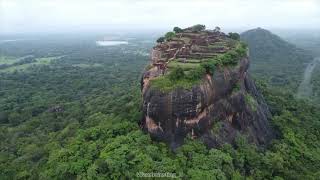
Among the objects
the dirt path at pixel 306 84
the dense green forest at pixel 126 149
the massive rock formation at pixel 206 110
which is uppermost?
the massive rock formation at pixel 206 110

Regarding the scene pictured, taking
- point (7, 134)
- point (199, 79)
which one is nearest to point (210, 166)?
point (199, 79)

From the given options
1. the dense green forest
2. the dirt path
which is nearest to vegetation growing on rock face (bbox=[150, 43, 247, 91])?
the dense green forest

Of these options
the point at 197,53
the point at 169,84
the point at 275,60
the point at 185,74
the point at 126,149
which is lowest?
the point at 275,60

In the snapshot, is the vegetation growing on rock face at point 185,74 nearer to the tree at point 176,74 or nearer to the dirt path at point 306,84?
the tree at point 176,74

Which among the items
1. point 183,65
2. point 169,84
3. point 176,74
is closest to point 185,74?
point 176,74

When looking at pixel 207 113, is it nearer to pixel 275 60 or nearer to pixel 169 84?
pixel 169 84

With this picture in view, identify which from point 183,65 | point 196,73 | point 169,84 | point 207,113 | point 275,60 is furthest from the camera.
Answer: point 275,60

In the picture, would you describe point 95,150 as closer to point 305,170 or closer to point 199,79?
point 199,79

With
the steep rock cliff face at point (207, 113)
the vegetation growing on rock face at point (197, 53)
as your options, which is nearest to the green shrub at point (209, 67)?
the vegetation growing on rock face at point (197, 53)
